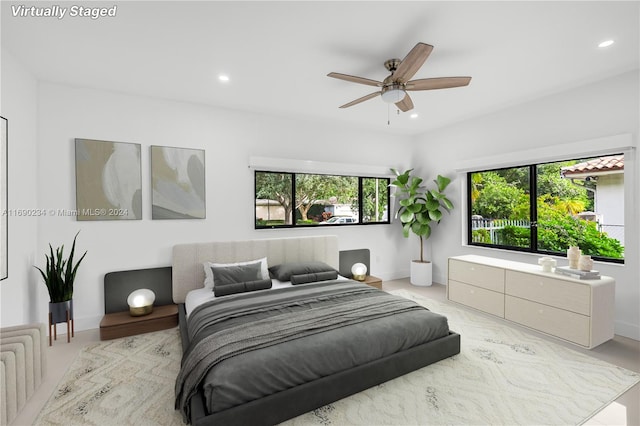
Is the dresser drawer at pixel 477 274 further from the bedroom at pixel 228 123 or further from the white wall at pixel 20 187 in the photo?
the white wall at pixel 20 187

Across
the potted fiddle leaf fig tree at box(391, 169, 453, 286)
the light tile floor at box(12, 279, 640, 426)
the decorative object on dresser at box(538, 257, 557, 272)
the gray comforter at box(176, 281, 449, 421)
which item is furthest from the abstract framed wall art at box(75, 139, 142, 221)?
the decorative object on dresser at box(538, 257, 557, 272)

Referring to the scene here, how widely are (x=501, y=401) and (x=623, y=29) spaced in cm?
303

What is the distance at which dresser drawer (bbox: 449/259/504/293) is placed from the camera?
359 cm

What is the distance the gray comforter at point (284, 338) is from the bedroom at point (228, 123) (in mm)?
1522

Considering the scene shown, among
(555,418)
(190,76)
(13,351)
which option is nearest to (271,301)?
(13,351)

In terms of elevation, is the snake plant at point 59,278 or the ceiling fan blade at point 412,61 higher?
the ceiling fan blade at point 412,61

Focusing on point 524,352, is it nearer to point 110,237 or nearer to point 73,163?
point 110,237

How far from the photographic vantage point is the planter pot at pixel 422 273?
506 cm

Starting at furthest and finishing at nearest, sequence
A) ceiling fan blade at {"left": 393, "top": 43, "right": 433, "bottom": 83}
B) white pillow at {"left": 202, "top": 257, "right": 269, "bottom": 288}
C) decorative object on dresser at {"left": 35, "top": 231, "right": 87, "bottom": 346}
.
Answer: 1. white pillow at {"left": 202, "top": 257, "right": 269, "bottom": 288}
2. decorative object on dresser at {"left": 35, "top": 231, "right": 87, "bottom": 346}
3. ceiling fan blade at {"left": 393, "top": 43, "right": 433, "bottom": 83}

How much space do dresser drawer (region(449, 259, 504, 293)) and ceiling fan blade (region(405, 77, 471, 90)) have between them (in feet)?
7.60

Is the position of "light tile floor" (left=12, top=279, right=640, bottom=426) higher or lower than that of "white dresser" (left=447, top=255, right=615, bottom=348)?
lower

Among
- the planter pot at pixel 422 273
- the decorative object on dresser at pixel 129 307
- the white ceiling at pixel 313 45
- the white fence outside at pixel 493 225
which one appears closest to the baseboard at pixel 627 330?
the white fence outside at pixel 493 225

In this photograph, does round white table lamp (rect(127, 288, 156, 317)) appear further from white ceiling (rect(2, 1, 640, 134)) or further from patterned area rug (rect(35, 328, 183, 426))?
white ceiling (rect(2, 1, 640, 134))

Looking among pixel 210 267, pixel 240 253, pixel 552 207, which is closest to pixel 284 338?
pixel 210 267
